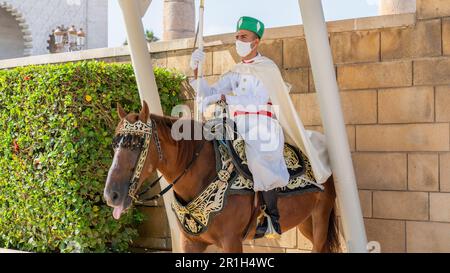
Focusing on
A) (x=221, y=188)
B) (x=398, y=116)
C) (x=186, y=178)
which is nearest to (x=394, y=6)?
(x=398, y=116)

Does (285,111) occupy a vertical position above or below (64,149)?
above

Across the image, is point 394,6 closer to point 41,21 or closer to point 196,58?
point 196,58

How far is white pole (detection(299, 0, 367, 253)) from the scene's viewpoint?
15.4 feet

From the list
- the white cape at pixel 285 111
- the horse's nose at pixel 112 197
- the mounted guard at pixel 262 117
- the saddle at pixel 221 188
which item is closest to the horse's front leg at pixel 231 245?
the saddle at pixel 221 188

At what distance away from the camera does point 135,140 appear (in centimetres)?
367

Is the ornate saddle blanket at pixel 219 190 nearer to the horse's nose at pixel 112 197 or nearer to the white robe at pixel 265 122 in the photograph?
the white robe at pixel 265 122

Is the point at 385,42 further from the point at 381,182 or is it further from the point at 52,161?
the point at 52,161

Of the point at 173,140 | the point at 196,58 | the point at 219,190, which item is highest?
the point at 196,58

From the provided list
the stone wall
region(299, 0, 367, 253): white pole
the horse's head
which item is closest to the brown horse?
the horse's head

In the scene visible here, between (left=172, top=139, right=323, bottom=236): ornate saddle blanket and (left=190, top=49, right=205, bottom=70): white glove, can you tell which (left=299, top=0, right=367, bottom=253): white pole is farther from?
(left=190, top=49, right=205, bottom=70): white glove

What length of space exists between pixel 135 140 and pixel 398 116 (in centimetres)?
291

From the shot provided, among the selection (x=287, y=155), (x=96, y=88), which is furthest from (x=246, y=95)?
(x=96, y=88)

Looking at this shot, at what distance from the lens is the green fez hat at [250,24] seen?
460 cm
